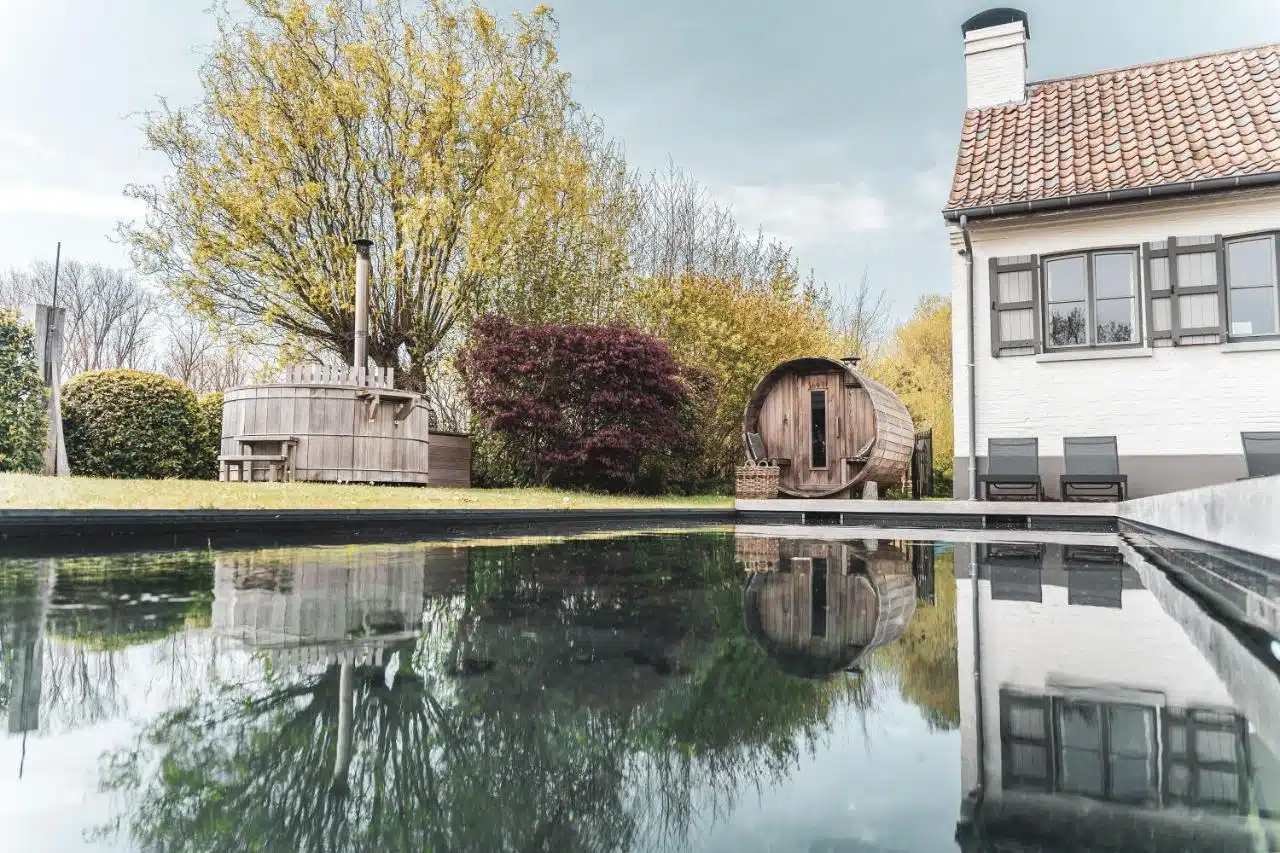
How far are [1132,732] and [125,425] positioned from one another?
1433cm

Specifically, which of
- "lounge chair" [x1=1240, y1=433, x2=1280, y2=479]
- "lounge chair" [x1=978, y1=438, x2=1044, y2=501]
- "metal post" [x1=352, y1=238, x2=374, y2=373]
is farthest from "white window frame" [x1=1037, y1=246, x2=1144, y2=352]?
"metal post" [x1=352, y1=238, x2=374, y2=373]

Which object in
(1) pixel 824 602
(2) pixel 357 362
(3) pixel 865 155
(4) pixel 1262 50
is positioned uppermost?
(3) pixel 865 155

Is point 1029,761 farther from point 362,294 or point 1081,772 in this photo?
point 362,294

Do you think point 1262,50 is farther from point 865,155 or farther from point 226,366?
point 226,366

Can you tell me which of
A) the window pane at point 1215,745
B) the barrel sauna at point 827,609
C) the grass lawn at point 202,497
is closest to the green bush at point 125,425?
the grass lawn at point 202,497

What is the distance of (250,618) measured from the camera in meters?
2.30

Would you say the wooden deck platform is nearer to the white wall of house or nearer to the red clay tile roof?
the white wall of house

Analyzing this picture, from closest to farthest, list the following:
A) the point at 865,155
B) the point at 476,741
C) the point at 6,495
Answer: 1. the point at 476,741
2. the point at 6,495
3. the point at 865,155

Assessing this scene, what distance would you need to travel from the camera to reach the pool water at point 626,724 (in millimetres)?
913

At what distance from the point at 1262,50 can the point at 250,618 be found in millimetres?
15031

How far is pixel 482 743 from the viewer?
1197mm

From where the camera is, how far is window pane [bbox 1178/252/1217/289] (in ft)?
31.6

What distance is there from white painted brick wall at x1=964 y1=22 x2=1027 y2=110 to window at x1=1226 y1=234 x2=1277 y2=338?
4.37 meters

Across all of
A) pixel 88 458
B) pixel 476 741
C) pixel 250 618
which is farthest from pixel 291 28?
pixel 476 741
